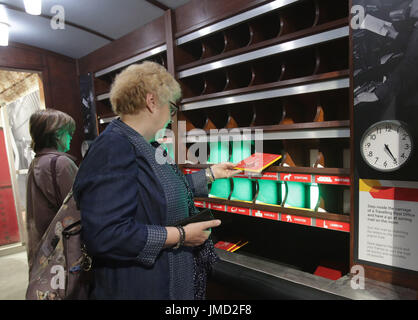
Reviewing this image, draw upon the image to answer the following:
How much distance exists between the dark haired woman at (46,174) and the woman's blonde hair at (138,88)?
2.68 feet

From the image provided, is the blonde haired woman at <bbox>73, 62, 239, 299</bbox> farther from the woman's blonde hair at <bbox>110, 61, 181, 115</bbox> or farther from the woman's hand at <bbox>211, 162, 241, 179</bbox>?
the woman's hand at <bbox>211, 162, 241, 179</bbox>

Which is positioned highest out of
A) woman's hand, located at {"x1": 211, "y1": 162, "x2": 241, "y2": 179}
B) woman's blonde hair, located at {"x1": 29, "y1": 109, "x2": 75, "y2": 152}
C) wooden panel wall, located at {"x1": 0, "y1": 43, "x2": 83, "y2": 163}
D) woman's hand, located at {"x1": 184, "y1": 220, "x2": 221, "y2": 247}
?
wooden panel wall, located at {"x1": 0, "y1": 43, "x2": 83, "y2": 163}

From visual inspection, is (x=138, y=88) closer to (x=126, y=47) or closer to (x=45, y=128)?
(x=45, y=128)

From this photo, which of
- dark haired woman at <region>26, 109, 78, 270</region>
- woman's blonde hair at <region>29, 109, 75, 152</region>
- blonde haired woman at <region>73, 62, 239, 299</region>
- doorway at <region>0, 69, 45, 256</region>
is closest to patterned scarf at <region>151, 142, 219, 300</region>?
blonde haired woman at <region>73, 62, 239, 299</region>

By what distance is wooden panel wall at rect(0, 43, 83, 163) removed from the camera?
270 centimetres

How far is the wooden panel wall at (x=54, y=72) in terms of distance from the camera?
8.87 ft

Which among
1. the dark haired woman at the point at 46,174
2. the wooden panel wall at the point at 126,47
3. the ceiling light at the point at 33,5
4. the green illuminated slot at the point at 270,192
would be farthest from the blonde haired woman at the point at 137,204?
the wooden panel wall at the point at 126,47

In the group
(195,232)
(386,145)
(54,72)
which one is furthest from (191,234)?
(54,72)

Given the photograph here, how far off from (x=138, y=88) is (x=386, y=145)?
1.09 meters

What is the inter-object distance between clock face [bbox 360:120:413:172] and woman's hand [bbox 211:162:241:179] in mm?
740

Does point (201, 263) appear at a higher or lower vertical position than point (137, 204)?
lower

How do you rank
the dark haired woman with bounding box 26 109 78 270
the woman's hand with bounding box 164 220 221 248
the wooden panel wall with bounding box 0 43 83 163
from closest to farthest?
the woman's hand with bounding box 164 220 221 248 → the dark haired woman with bounding box 26 109 78 270 → the wooden panel wall with bounding box 0 43 83 163

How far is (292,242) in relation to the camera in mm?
1857

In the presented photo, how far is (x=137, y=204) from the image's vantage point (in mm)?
1022
